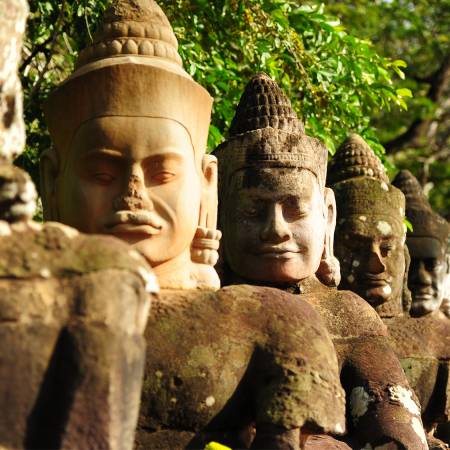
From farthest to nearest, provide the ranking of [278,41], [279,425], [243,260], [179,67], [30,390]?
[278,41]
[243,260]
[179,67]
[279,425]
[30,390]

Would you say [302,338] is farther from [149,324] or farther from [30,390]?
[30,390]

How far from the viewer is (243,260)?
5059mm

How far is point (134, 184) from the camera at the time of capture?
3826mm

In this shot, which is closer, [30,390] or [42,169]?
[30,390]

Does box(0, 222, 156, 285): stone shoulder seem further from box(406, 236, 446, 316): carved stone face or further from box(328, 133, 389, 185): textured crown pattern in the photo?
box(406, 236, 446, 316): carved stone face

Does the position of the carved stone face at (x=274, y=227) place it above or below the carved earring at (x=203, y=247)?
above

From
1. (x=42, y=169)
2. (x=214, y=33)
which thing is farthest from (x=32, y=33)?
(x=42, y=169)

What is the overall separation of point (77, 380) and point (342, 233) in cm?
383

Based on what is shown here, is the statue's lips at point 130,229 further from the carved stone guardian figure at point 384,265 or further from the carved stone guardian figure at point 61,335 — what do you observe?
the carved stone guardian figure at point 384,265

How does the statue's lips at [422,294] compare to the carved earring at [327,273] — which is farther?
the statue's lips at [422,294]

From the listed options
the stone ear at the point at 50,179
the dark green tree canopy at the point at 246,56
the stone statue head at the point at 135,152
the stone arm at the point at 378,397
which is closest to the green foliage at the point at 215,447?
the stone statue head at the point at 135,152

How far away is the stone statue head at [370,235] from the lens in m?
6.28

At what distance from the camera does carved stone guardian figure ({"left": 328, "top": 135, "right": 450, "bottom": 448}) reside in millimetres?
6008

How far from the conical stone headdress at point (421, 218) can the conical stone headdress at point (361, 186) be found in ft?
5.13
